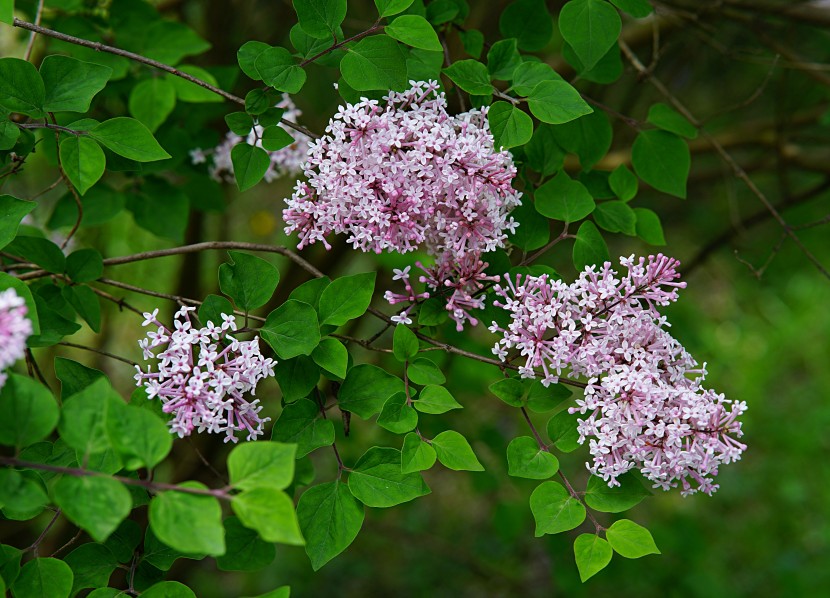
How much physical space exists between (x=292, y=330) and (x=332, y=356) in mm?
60

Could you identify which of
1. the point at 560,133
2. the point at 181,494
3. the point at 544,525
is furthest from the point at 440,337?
the point at 181,494

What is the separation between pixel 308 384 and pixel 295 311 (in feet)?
0.32

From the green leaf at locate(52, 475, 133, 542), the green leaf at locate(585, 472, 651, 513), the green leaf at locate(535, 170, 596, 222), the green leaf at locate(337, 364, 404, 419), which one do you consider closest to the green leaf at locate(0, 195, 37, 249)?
the green leaf at locate(52, 475, 133, 542)

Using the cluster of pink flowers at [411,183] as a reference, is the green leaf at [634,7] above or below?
above

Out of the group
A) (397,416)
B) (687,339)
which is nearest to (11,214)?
(397,416)

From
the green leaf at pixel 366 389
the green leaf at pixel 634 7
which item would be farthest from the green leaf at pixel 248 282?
the green leaf at pixel 634 7

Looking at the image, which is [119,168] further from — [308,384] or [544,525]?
[544,525]

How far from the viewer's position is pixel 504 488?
315 centimetres

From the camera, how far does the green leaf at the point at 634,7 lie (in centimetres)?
103

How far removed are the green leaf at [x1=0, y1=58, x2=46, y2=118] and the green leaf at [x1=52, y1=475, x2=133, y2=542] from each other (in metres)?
0.50

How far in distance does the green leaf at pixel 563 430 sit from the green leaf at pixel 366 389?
0.20 metres

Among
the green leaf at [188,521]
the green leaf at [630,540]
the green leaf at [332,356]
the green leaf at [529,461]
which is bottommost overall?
the green leaf at [630,540]

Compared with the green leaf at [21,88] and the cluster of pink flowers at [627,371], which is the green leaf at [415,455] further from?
the green leaf at [21,88]

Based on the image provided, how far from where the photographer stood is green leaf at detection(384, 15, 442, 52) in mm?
916
